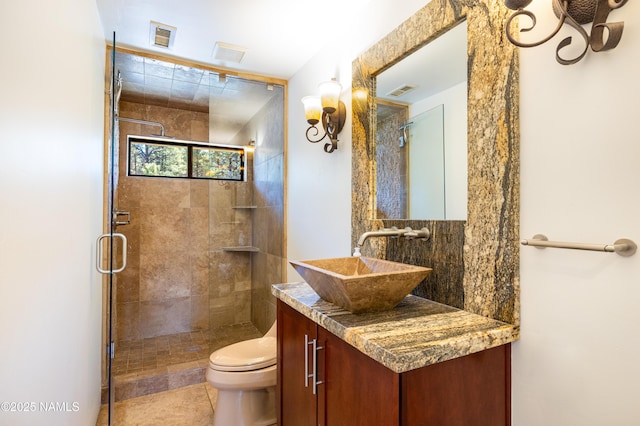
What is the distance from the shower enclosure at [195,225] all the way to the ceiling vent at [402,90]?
4.84 feet

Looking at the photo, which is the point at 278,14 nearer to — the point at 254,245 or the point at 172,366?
the point at 254,245

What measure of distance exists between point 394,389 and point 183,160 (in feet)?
11.1

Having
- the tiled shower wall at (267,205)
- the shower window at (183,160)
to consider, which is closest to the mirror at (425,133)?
the tiled shower wall at (267,205)

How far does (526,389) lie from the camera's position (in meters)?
1.06

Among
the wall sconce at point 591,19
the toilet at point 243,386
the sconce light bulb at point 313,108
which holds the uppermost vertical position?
the sconce light bulb at point 313,108

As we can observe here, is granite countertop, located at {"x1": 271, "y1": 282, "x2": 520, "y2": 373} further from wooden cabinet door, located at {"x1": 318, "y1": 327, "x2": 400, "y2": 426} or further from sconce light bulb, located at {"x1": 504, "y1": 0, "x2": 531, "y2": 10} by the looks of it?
sconce light bulb, located at {"x1": 504, "y1": 0, "x2": 531, "y2": 10}

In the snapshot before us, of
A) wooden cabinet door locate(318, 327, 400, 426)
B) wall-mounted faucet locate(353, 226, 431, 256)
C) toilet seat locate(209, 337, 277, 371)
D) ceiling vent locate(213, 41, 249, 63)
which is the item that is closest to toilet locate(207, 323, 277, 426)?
toilet seat locate(209, 337, 277, 371)

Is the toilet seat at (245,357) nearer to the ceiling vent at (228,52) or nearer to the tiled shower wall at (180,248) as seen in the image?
the tiled shower wall at (180,248)

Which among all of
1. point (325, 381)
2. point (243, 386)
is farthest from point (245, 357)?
point (325, 381)

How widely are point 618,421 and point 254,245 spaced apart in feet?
9.41

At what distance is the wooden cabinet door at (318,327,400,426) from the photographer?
3.00ft

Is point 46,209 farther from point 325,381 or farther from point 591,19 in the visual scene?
point 591,19

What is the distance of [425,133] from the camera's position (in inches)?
60.1

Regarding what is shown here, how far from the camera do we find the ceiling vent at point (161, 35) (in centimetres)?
213
